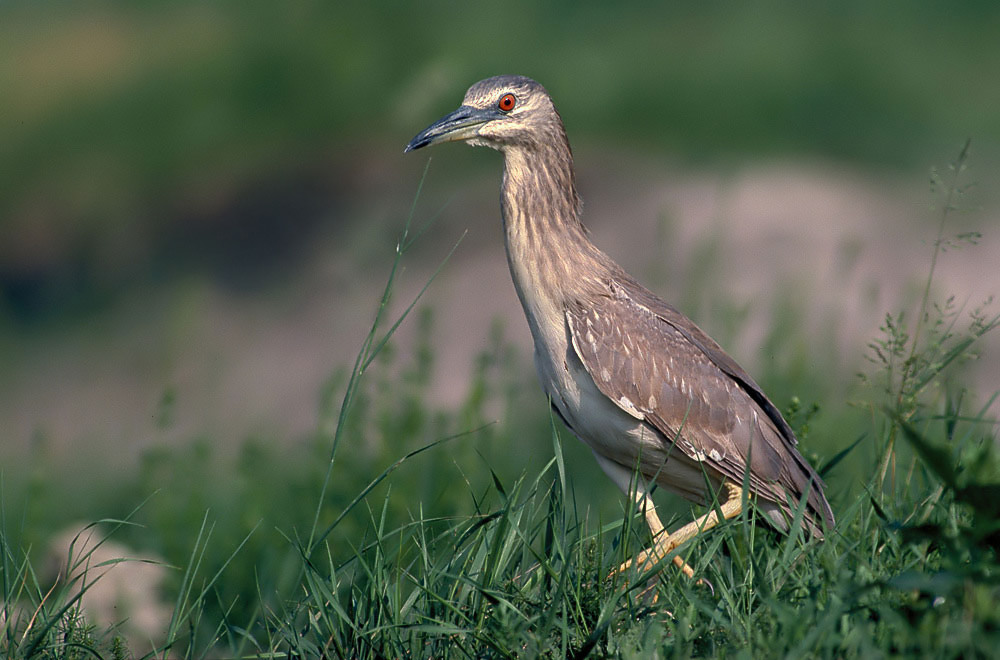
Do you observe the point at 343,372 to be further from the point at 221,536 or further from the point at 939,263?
the point at 939,263

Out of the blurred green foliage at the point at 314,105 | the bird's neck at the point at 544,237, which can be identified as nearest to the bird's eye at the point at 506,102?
the bird's neck at the point at 544,237

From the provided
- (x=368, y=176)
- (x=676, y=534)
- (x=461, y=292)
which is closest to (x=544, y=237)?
(x=676, y=534)

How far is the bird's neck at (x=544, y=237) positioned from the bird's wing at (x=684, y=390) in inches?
4.2

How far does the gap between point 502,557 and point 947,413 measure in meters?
1.73

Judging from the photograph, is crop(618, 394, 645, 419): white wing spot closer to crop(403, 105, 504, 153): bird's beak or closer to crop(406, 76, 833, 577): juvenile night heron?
crop(406, 76, 833, 577): juvenile night heron


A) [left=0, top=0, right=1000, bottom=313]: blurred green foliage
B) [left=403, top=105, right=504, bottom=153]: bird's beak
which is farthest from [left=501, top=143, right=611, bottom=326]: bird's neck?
[left=0, top=0, right=1000, bottom=313]: blurred green foliage

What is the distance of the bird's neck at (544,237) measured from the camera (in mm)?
Result: 4898

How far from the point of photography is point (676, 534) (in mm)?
4312

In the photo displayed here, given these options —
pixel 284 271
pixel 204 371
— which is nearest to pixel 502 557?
pixel 204 371

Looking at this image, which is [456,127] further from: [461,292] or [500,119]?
[461,292]

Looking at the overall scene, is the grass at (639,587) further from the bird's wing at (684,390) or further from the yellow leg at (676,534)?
the bird's wing at (684,390)

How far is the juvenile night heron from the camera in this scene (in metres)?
4.77

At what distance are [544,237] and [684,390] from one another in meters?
0.87

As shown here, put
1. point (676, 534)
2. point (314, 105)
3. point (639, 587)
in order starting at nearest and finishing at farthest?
point (639, 587), point (676, 534), point (314, 105)
